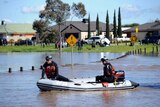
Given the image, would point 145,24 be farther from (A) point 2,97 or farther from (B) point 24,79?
(A) point 2,97

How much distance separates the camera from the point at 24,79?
97.9ft

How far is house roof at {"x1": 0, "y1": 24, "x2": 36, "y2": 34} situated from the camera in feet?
481

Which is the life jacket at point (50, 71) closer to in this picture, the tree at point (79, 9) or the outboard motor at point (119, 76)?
the outboard motor at point (119, 76)

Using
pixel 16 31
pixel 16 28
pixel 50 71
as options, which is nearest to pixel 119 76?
pixel 50 71

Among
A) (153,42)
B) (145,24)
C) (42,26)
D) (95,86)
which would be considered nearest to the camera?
(95,86)

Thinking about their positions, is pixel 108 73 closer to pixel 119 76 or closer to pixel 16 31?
pixel 119 76

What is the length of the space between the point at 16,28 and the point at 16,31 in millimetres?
3676

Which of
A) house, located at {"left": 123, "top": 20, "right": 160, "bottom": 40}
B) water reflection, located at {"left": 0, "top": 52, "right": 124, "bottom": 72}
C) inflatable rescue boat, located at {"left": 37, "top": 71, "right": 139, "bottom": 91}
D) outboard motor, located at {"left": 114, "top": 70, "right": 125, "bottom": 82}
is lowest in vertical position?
water reflection, located at {"left": 0, "top": 52, "right": 124, "bottom": 72}

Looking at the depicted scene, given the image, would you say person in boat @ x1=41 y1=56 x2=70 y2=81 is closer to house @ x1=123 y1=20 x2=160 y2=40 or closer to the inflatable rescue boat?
the inflatable rescue boat

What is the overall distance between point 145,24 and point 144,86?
101241 mm

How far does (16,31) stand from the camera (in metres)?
148

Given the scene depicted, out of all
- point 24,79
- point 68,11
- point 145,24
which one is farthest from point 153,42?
point 24,79

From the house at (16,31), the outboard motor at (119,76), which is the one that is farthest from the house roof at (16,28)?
the outboard motor at (119,76)

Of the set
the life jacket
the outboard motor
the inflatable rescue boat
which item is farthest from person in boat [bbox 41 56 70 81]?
the outboard motor
